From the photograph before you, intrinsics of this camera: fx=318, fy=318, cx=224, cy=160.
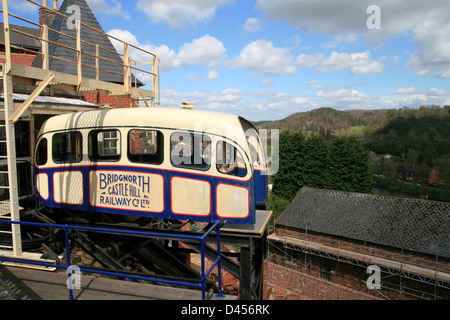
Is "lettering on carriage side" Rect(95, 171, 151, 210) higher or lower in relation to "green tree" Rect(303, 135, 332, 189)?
higher

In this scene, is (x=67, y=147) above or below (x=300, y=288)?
above

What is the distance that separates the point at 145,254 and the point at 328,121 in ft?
531

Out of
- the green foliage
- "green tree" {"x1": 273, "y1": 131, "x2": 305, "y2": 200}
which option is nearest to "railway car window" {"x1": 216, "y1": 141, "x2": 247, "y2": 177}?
the green foliage

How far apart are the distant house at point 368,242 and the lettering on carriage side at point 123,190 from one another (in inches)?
737

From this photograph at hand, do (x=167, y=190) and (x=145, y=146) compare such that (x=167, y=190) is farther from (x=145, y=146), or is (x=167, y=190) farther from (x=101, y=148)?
(x=101, y=148)

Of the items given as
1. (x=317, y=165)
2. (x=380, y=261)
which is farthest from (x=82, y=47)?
(x=317, y=165)

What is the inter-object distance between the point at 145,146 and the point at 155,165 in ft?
2.76

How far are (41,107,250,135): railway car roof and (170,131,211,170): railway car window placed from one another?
0.18 metres

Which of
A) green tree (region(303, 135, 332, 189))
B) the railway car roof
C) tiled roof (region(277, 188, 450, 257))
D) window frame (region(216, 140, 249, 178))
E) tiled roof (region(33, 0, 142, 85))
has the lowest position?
tiled roof (region(277, 188, 450, 257))

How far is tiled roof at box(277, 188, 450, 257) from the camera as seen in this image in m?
25.5

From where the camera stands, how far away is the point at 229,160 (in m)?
6.43

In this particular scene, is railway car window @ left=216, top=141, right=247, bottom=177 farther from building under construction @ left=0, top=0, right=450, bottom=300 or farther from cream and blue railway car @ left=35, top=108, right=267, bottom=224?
building under construction @ left=0, top=0, right=450, bottom=300

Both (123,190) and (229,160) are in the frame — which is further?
(123,190)

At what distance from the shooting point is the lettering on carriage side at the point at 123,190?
6525 millimetres
